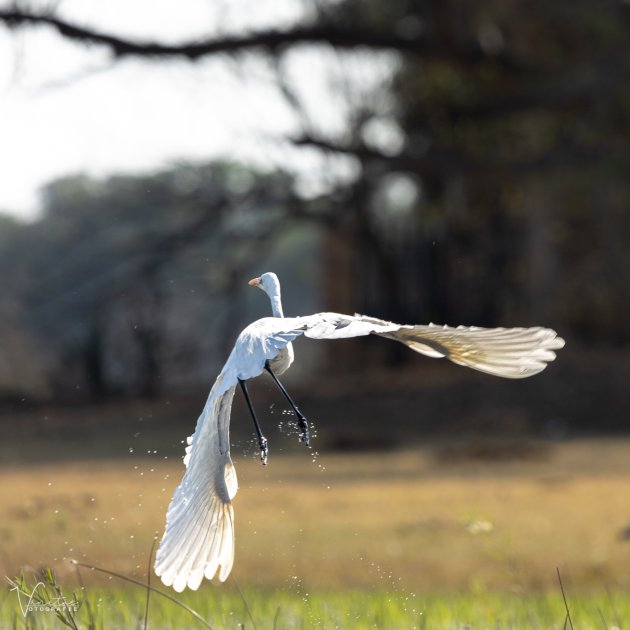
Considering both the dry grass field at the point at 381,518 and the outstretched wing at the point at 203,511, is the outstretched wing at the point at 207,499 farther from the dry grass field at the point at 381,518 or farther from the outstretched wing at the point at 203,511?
the dry grass field at the point at 381,518

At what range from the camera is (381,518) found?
10219mm

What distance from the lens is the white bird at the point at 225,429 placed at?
9.66 feet

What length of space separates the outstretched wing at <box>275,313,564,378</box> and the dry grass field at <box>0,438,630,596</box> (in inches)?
27.4

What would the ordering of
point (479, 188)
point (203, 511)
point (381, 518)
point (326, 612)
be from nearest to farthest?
point (203, 511), point (326, 612), point (381, 518), point (479, 188)

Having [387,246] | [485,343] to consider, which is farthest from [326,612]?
[387,246]

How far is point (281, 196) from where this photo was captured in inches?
809

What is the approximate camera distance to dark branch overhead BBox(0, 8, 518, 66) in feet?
45.5

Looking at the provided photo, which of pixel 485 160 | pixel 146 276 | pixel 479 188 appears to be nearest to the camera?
pixel 485 160

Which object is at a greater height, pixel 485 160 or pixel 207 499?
pixel 485 160

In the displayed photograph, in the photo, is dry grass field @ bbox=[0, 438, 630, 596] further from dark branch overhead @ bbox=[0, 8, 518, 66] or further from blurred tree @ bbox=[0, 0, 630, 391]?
blurred tree @ bbox=[0, 0, 630, 391]

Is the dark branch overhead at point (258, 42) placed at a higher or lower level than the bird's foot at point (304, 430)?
higher

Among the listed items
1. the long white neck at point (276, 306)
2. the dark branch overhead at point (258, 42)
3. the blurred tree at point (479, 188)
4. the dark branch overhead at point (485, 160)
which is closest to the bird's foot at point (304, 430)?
the long white neck at point (276, 306)

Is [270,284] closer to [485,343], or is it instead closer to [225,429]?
[225,429]

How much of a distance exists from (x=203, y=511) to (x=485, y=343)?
87cm
